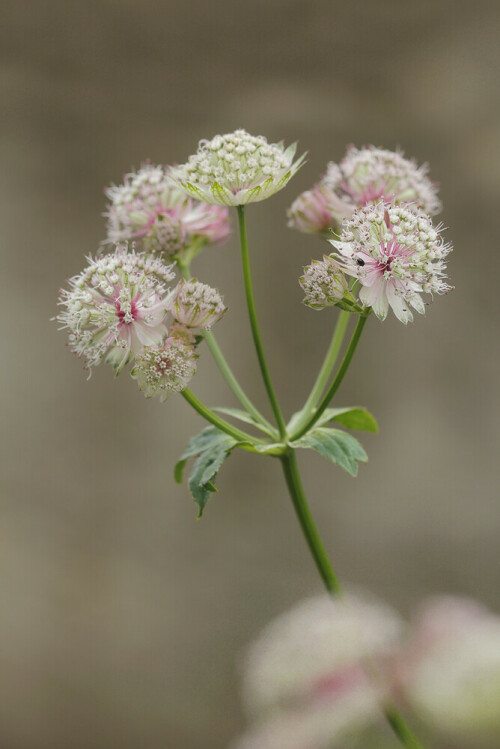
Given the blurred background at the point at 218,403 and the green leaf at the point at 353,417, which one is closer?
the green leaf at the point at 353,417

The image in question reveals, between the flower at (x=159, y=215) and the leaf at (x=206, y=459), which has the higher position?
the flower at (x=159, y=215)

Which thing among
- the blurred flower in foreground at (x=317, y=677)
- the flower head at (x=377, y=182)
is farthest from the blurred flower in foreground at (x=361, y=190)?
the blurred flower in foreground at (x=317, y=677)

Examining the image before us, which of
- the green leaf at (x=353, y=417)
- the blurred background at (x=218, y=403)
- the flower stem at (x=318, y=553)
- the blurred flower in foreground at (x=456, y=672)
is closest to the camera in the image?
the blurred flower in foreground at (x=456, y=672)

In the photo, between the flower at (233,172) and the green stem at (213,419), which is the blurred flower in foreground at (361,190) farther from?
the green stem at (213,419)

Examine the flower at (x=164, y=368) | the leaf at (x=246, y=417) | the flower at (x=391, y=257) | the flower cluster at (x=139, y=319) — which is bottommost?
the leaf at (x=246, y=417)

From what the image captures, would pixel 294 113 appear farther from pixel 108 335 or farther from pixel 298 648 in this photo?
pixel 298 648

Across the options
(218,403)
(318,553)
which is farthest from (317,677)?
(218,403)

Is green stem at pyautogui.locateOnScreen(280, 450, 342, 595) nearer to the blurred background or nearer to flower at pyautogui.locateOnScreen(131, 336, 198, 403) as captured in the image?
flower at pyautogui.locateOnScreen(131, 336, 198, 403)
